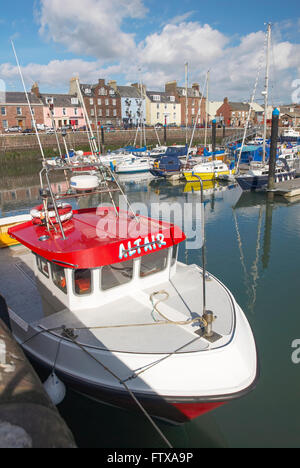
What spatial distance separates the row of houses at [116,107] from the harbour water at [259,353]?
53364 millimetres

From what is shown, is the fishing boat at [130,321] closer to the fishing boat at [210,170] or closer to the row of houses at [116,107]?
the fishing boat at [210,170]

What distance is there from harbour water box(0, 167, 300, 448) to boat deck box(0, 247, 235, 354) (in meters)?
1.83

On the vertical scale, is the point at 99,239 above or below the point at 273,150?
below

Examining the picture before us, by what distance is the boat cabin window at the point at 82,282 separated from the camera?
7.03 meters

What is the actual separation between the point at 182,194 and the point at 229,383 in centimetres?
2971

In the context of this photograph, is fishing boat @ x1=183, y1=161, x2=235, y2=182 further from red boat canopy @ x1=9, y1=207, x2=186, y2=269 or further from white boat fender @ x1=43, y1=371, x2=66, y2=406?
white boat fender @ x1=43, y1=371, x2=66, y2=406

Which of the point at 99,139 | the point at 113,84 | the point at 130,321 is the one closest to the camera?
the point at 130,321

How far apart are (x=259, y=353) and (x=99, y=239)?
5.38m

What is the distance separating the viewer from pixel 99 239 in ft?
24.8

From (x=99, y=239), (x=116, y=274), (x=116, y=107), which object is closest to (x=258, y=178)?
(x=99, y=239)

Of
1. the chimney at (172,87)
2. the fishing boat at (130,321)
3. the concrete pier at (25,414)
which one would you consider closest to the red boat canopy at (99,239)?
the fishing boat at (130,321)

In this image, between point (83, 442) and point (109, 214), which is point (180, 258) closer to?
point (109, 214)

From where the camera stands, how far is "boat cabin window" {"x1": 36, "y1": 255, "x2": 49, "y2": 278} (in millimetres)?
7691

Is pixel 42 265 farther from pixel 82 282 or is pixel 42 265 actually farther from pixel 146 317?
pixel 146 317
